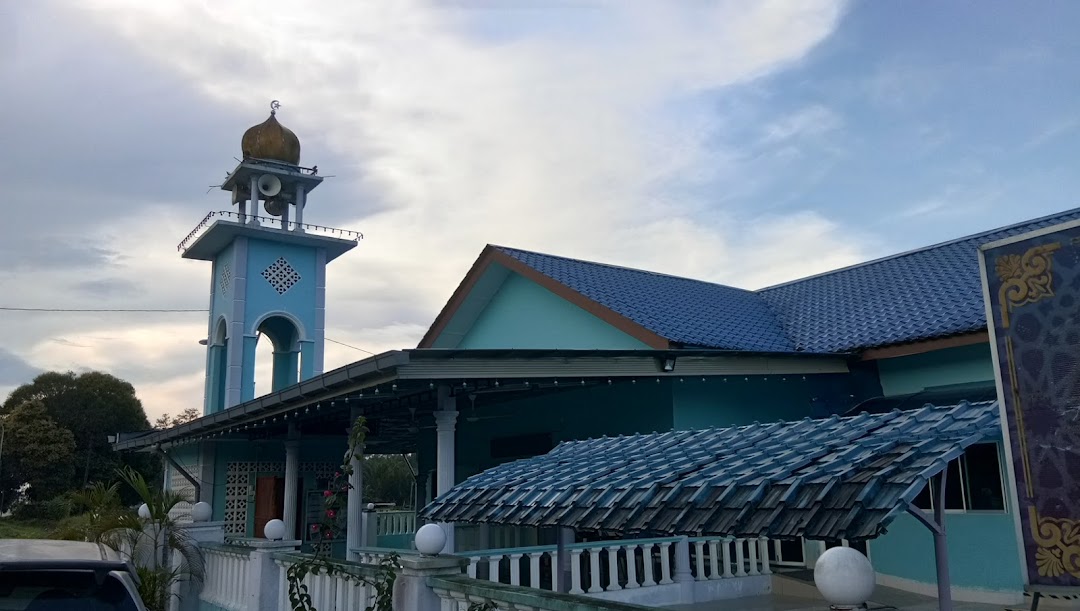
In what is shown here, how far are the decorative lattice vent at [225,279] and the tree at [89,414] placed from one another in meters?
20.9

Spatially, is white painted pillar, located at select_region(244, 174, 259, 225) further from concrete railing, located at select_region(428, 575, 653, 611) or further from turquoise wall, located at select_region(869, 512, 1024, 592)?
concrete railing, located at select_region(428, 575, 653, 611)

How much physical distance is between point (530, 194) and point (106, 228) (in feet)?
29.7

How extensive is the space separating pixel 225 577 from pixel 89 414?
1652 inches

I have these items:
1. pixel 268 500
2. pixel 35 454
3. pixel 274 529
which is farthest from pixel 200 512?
pixel 35 454

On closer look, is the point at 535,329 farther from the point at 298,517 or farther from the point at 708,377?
the point at 298,517

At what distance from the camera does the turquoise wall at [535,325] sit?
14258mm

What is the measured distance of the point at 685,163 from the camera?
42.0ft

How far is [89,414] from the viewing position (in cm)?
4584

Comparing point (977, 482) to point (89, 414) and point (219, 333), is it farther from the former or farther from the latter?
point (89, 414)

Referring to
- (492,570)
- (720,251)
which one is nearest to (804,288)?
(720,251)

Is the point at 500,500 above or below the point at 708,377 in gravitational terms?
below

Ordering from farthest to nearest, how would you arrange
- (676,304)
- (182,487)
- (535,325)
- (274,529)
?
(182,487) < (535,325) < (676,304) < (274,529)

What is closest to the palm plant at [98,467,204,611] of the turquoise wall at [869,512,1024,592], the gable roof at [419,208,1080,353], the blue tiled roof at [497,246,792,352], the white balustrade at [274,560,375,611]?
the white balustrade at [274,560,375,611]

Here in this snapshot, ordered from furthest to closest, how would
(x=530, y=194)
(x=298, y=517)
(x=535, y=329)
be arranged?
(x=298, y=517), (x=535, y=329), (x=530, y=194)
